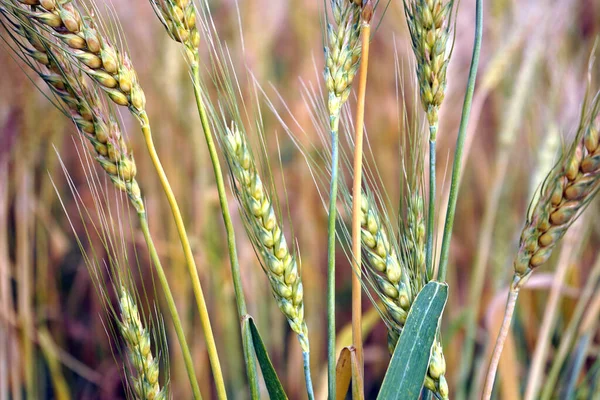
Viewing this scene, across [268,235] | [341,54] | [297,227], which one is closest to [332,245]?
[268,235]

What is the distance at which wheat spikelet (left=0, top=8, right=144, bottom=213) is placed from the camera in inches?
16.0

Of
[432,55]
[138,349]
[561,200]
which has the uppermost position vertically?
[432,55]

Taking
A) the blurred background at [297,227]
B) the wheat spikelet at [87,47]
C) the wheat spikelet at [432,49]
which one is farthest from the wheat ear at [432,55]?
the blurred background at [297,227]

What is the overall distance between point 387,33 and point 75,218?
123 centimetres

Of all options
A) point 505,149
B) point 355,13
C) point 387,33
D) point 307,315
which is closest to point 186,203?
point 307,315

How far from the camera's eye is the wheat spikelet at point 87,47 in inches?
14.8

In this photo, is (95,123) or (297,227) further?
(297,227)

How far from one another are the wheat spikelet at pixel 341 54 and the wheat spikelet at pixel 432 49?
52 millimetres

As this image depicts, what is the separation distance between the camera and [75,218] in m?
1.66

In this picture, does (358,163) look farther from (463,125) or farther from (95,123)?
(95,123)

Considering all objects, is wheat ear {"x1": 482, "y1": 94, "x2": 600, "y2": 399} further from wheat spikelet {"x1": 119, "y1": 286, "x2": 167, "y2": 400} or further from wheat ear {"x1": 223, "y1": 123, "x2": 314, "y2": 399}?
wheat spikelet {"x1": 119, "y1": 286, "x2": 167, "y2": 400}

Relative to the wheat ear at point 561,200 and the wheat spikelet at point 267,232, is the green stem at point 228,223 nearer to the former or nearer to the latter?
the wheat spikelet at point 267,232

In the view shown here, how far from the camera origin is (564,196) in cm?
39

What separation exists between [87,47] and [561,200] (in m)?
0.38
